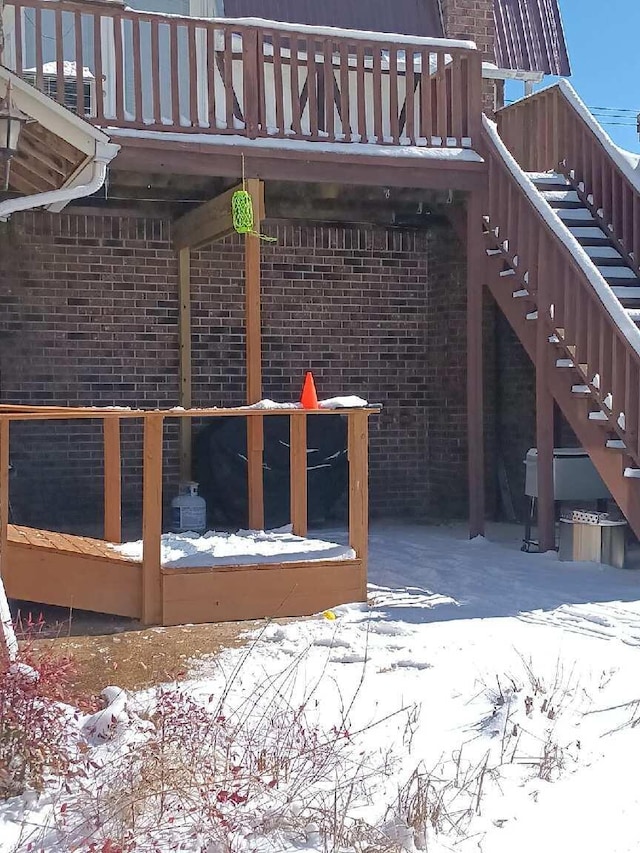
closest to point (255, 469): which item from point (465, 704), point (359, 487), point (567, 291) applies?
point (359, 487)

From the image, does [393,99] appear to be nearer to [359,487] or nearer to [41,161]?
[41,161]

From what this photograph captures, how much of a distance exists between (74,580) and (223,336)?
190 inches

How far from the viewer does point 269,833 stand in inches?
123

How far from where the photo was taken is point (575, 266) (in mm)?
7379

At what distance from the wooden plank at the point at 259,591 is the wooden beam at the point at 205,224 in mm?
3124

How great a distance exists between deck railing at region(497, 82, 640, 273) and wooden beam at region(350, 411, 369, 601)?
11.3ft

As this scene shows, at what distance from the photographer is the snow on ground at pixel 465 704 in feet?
10.6

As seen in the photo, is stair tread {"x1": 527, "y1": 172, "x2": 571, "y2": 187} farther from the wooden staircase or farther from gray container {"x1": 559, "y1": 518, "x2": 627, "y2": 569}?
gray container {"x1": 559, "y1": 518, "x2": 627, "y2": 569}

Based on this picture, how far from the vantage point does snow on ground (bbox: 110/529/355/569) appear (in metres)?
6.20

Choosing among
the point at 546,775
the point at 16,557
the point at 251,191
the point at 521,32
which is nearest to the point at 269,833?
the point at 546,775

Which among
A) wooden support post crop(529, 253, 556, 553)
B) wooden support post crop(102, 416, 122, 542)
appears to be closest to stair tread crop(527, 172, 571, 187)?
wooden support post crop(529, 253, 556, 553)

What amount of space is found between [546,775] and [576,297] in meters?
4.52

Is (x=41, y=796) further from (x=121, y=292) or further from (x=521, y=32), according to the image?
(x=521, y=32)

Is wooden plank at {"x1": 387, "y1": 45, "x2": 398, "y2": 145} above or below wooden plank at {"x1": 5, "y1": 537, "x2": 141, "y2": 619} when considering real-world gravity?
above
